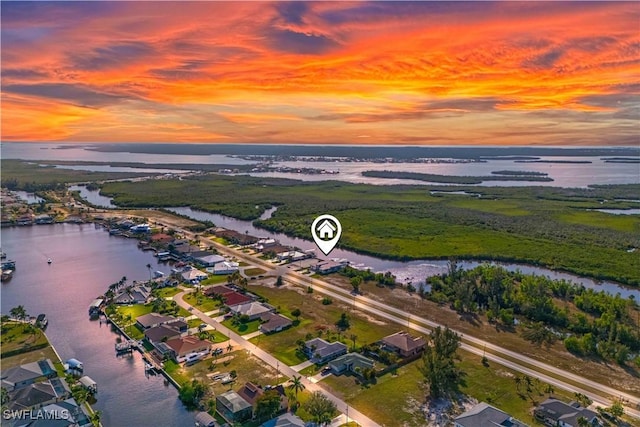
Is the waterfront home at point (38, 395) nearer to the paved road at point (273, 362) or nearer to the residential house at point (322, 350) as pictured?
the paved road at point (273, 362)

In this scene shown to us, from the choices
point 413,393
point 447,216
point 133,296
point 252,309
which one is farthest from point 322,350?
point 447,216

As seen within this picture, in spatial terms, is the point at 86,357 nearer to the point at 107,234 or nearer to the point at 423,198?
the point at 107,234

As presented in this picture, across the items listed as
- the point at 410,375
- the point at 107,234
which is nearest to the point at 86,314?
the point at 410,375

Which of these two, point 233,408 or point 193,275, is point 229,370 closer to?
point 233,408

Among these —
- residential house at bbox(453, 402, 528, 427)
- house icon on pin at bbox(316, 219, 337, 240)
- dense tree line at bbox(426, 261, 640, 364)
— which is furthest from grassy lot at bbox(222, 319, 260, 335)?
house icon on pin at bbox(316, 219, 337, 240)

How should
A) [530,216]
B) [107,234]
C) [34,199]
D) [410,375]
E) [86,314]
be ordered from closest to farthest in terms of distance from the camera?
[410,375], [86,314], [107,234], [530,216], [34,199]

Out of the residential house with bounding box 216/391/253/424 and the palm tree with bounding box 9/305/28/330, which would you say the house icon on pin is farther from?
the palm tree with bounding box 9/305/28/330

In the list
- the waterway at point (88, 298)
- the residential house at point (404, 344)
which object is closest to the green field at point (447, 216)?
the waterway at point (88, 298)
